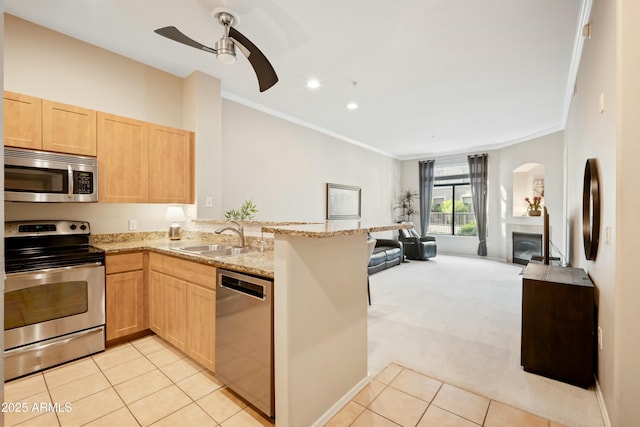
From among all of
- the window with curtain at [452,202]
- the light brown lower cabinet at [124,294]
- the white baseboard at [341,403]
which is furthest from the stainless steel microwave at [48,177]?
the window with curtain at [452,202]

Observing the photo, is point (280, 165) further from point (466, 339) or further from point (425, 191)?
point (425, 191)

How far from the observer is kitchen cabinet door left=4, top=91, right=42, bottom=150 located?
2.27 m

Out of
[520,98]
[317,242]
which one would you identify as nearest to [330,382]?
[317,242]

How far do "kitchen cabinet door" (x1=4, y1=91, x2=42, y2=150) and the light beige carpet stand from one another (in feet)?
11.0

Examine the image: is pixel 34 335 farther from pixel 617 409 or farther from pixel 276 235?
pixel 617 409

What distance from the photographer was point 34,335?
220cm

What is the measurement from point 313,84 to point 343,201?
10.1 ft

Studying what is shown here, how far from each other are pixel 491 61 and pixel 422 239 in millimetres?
4921

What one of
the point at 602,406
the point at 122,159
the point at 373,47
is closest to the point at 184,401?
the point at 122,159

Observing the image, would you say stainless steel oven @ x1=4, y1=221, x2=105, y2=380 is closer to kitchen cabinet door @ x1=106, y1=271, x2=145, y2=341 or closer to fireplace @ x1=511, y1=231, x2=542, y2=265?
kitchen cabinet door @ x1=106, y1=271, x2=145, y2=341

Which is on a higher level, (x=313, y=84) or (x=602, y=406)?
(x=313, y=84)

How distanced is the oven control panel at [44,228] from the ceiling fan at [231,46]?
194cm

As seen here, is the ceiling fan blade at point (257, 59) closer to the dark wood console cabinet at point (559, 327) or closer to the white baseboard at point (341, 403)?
the white baseboard at point (341, 403)

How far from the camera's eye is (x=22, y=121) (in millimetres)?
2324
